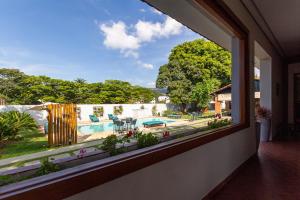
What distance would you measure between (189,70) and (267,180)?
1852 mm

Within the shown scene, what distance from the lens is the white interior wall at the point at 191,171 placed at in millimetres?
1563

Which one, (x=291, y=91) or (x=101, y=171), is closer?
(x=101, y=171)

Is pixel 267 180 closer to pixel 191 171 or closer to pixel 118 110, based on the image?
pixel 191 171

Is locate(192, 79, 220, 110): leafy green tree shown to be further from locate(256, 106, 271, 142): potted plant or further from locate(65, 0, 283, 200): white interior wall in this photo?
locate(256, 106, 271, 142): potted plant

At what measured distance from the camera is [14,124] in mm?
1193

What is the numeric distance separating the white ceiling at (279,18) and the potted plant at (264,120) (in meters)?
1.70

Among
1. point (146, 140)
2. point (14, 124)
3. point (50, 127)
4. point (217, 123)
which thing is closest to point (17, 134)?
point (14, 124)

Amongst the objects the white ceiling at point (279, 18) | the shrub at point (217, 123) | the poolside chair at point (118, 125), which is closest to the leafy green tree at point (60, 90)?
the poolside chair at point (118, 125)

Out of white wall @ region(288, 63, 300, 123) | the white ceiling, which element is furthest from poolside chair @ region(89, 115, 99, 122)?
white wall @ region(288, 63, 300, 123)

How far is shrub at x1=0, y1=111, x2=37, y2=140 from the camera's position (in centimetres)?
117

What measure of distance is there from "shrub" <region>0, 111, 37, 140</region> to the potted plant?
586cm

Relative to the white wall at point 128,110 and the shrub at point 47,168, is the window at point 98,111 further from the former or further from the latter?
the shrub at point 47,168

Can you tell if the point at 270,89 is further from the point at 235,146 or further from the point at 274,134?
the point at 235,146

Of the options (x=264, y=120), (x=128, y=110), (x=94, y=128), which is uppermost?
(x=128, y=110)
